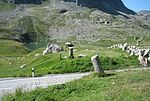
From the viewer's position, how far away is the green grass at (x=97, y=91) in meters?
21.7

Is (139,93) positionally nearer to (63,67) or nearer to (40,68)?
(63,67)

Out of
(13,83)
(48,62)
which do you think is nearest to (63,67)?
(48,62)

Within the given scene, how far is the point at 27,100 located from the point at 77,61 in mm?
21177

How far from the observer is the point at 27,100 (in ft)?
79.0

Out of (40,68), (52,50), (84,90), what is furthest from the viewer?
(52,50)

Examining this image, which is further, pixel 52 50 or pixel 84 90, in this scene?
pixel 52 50

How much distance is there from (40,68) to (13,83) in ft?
41.1

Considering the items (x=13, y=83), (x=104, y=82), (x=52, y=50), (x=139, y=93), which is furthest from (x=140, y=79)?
(x=52, y=50)

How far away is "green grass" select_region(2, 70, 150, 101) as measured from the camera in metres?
21.7

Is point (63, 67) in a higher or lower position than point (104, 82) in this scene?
lower

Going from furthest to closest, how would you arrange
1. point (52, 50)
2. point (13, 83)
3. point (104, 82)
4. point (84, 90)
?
point (52, 50) → point (13, 83) → point (104, 82) → point (84, 90)

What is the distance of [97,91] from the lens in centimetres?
2497

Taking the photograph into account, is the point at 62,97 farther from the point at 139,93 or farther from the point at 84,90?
the point at 139,93

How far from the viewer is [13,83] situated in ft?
115
